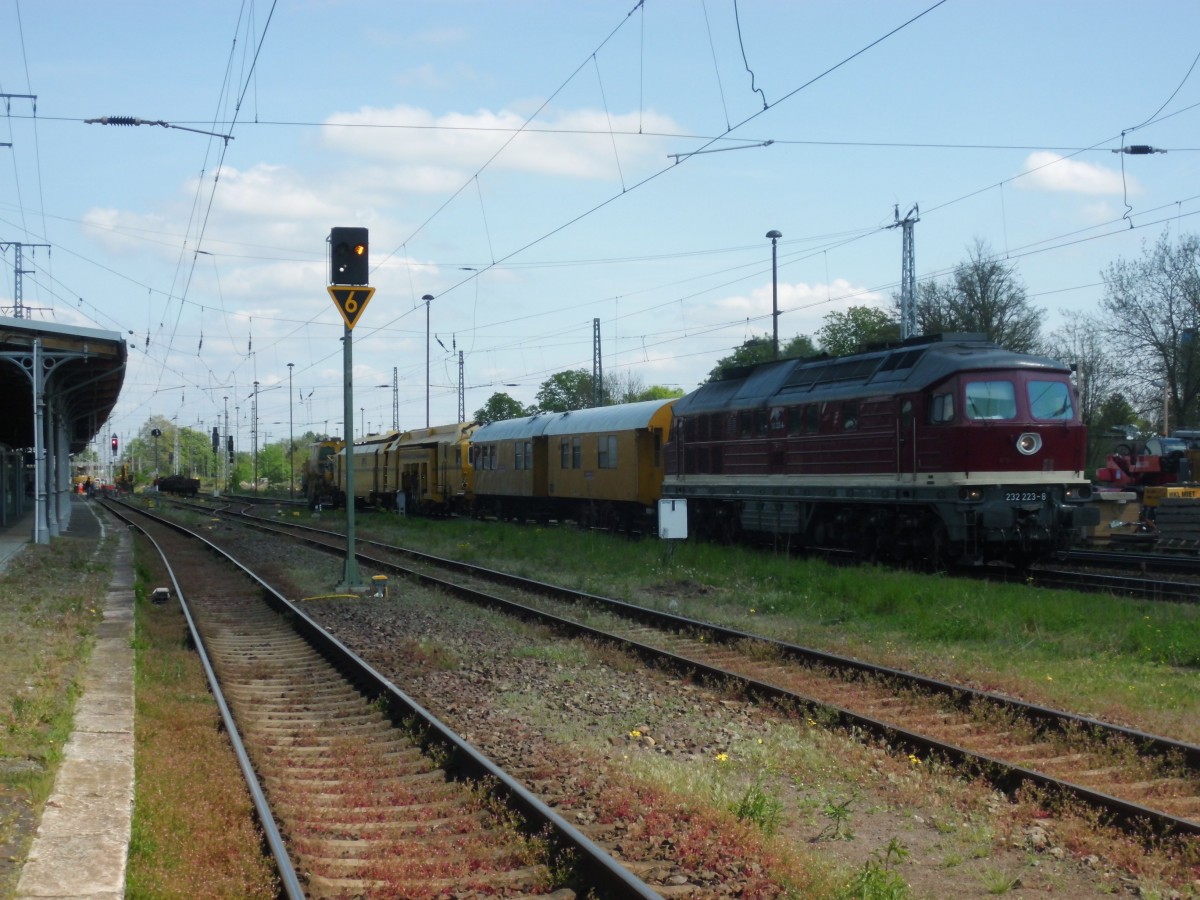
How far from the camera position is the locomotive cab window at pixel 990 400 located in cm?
1634

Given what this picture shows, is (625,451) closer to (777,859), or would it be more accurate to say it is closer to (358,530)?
(358,530)

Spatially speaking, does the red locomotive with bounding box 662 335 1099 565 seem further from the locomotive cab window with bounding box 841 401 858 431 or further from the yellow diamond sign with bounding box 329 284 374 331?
the yellow diamond sign with bounding box 329 284 374 331

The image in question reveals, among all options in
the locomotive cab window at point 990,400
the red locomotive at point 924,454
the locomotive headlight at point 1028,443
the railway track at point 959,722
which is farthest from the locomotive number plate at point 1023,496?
the railway track at point 959,722

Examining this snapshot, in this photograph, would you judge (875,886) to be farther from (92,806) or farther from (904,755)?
(92,806)

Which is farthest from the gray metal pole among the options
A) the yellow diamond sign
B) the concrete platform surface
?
the concrete platform surface

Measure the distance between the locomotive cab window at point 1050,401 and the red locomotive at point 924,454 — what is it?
0.07 ft

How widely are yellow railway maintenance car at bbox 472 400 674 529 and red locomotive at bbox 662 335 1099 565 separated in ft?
18.5

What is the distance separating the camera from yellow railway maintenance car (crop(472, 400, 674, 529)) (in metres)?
27.0

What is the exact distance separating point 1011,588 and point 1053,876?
1006 cm

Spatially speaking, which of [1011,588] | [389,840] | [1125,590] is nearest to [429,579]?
[1011,588]

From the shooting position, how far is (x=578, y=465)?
30.6 meters

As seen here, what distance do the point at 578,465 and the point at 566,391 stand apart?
6463cm

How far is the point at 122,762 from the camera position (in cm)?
754

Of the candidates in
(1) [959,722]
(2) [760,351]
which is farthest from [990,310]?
(1) [959,722]
